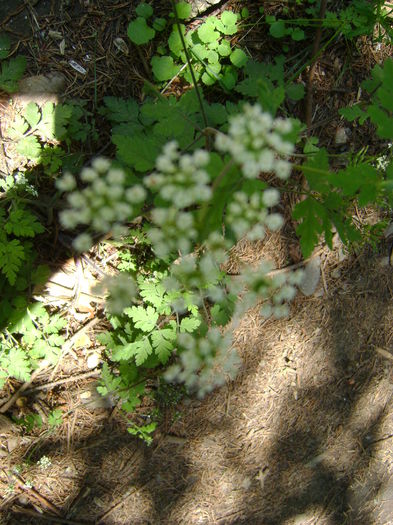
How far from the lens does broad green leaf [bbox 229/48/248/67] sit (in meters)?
2.71

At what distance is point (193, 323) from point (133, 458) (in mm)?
1209

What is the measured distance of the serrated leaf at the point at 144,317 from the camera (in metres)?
2.57

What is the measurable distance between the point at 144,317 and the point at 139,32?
5.37 ft

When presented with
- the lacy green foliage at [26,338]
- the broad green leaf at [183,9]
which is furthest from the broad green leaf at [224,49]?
the lacy green foliage at [26,338]

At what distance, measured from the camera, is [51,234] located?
2.75 m

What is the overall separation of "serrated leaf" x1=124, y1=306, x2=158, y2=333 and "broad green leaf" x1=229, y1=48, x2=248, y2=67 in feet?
5.11

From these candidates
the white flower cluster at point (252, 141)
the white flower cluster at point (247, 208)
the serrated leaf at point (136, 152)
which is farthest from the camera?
the serrated leaf at point (136, 152)

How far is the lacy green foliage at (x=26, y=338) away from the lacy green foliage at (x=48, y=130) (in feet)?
2.77

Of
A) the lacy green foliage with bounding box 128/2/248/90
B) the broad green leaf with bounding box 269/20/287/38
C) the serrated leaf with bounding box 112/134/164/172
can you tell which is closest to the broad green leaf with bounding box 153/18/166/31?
the lacy green foliage with bounding box 128/2/248/90

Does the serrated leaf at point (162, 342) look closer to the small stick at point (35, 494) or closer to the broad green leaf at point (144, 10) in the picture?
the small stick at point (35, 494)

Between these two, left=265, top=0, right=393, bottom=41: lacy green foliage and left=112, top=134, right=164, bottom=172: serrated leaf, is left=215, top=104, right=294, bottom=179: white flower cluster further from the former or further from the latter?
left=265, top=0, right=393, bottom=41: lacy green foliage

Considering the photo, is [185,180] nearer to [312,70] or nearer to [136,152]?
[136,152]

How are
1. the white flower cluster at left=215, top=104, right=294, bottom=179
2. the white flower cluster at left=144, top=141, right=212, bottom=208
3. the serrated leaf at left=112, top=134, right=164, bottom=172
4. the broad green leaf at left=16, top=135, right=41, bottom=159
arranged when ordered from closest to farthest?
the white flower cluster at left=215, top=104, right=294, bottom=179
the white flower cluster at left=144, top=141, right=212, bottom=208
the serrated leaf at left=112, top=134, right=164, bottom=172
the broad green leaf at left=16, top=135, right=41, bottom=159

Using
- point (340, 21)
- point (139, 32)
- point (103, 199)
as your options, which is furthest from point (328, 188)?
point (139, 32)
